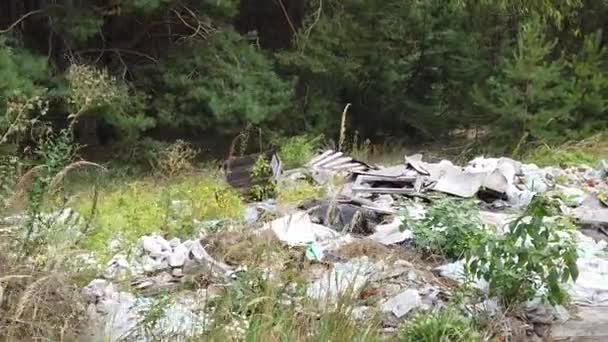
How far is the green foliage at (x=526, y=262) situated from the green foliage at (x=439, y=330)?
0.33 meters

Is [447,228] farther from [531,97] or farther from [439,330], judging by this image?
[531,97]

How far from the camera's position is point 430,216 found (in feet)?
14.6

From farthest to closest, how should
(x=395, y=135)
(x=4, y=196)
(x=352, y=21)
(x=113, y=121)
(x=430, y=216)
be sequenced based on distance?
(x=395, y=135) → (x=352, y=21) → (x=113, y=121) → (x=430, y=216) → (x=4, y=196)

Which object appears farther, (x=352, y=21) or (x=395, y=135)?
(x=395, y=135)

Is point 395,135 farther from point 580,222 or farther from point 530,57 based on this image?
point 580,222

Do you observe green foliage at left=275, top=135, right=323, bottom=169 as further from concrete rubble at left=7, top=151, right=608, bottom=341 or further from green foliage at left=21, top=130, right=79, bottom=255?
green foliage at left=21, top=130, right=79, bottom=255

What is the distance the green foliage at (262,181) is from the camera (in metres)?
6.34

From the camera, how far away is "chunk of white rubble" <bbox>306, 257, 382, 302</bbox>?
290 centimetres

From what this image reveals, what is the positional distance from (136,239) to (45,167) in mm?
1637

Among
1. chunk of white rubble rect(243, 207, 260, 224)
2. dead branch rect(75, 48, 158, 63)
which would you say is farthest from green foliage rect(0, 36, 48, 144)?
chunk of white rubble rect(243, 207, 260, 224)

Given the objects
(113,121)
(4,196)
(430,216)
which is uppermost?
(4,196)

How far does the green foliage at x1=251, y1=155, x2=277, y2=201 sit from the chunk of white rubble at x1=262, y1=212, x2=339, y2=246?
1485 mm

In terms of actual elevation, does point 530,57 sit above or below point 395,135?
above

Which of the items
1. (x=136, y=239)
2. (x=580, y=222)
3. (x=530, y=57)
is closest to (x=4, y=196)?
(x=136, y=239)
